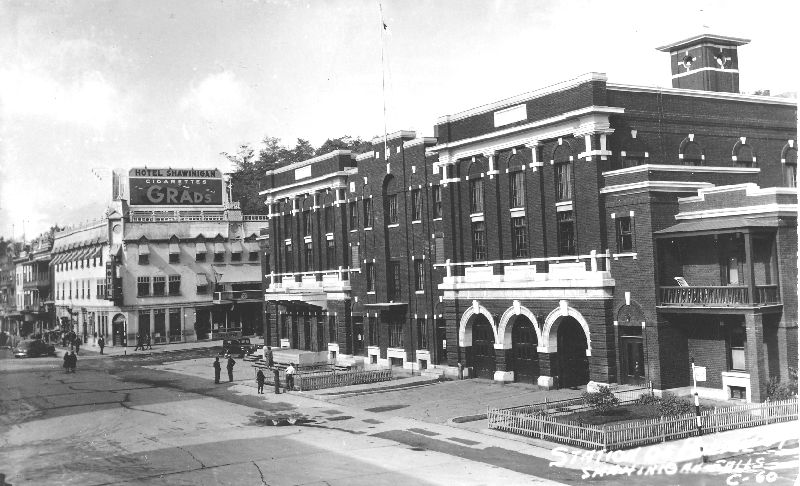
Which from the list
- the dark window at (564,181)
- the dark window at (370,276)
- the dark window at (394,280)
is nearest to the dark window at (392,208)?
the dark window at (394,280)

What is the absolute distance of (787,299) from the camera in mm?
30266

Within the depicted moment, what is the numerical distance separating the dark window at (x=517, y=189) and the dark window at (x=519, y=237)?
75 cm

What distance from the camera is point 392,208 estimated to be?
48.4m

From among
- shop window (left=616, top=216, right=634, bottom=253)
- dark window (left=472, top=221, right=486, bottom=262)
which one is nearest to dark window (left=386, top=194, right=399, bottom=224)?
dark window (left=472, top=221, right=486, bottom=262)

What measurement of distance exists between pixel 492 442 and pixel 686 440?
6.12m

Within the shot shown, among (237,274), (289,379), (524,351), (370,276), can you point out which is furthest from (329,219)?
(237,274)

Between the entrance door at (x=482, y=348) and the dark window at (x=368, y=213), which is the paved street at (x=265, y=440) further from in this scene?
the dark window at (x=368, y=213)

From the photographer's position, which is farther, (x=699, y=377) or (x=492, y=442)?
(x=699, y=377)

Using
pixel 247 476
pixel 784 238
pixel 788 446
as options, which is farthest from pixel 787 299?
pixel 247 476

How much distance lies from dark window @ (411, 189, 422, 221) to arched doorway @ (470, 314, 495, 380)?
7873mm

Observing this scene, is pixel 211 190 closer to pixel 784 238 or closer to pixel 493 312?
pixel 493 312

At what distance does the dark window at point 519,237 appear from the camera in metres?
38.5

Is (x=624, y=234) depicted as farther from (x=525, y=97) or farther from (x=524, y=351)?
(x=525, y=97)

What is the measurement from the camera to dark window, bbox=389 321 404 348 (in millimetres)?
47750
